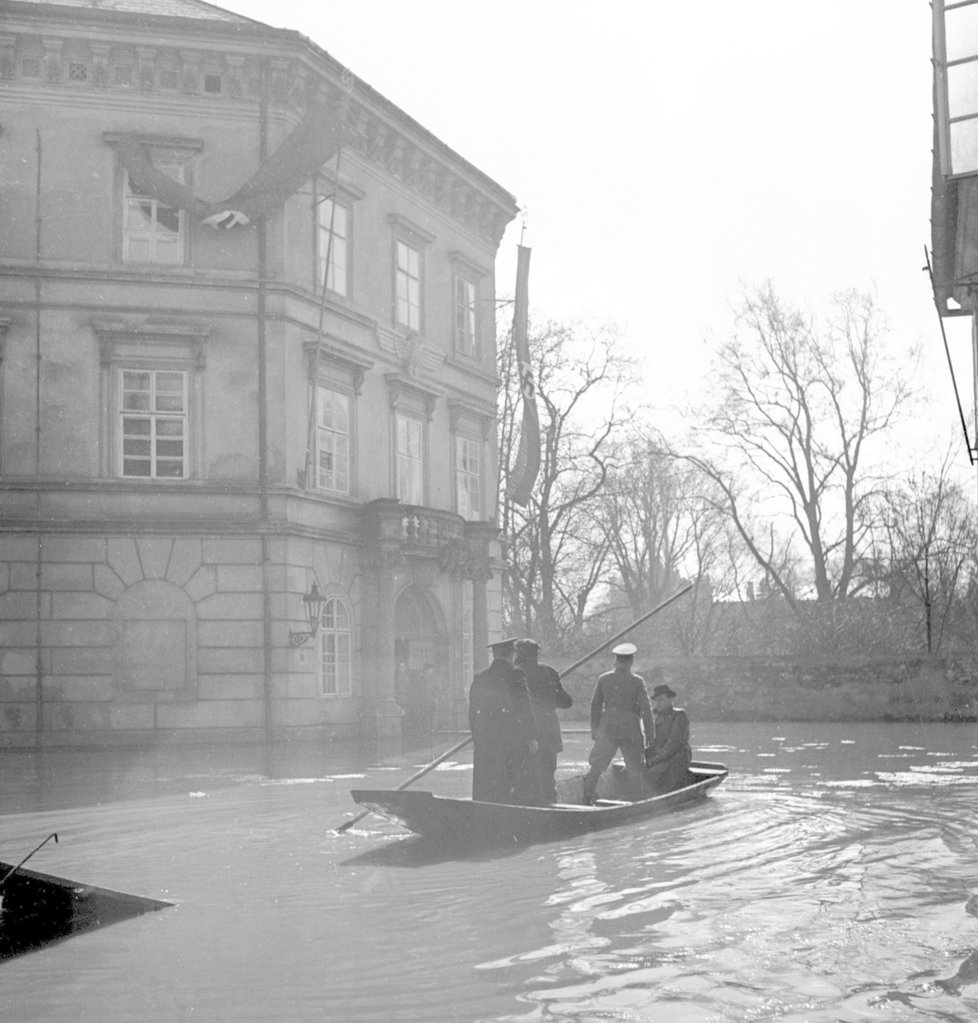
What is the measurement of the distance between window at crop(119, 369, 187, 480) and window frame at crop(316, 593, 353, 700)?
167 inches

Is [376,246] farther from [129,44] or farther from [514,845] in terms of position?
[514,845]

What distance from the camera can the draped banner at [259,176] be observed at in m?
28.5

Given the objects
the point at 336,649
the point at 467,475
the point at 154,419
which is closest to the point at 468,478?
the point at 467,475

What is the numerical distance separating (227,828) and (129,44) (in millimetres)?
18316

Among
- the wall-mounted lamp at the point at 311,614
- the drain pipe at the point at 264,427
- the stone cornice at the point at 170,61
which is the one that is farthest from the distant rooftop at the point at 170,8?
the wall-mounted lamp at the point at 311,614

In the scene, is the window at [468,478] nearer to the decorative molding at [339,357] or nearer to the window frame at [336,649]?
the decorative molding at [339,357]

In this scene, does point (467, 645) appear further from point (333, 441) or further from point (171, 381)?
point (171, 381)

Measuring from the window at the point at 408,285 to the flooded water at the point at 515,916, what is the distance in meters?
17.2

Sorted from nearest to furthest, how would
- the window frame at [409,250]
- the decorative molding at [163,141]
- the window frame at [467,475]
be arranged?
1. the decorative molding at [163,141]
2. the window frame at [409,250]
3. the window frame at [467,475]

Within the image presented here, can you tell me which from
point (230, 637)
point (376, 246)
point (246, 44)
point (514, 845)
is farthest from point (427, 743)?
point (514, 845)

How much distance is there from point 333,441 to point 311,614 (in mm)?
3980

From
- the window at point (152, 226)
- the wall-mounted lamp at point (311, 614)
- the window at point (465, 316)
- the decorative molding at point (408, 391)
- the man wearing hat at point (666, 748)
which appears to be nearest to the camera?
the man wearing hat at point (666, 748)

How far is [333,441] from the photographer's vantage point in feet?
102

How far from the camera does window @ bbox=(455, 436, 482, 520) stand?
36.5 m
